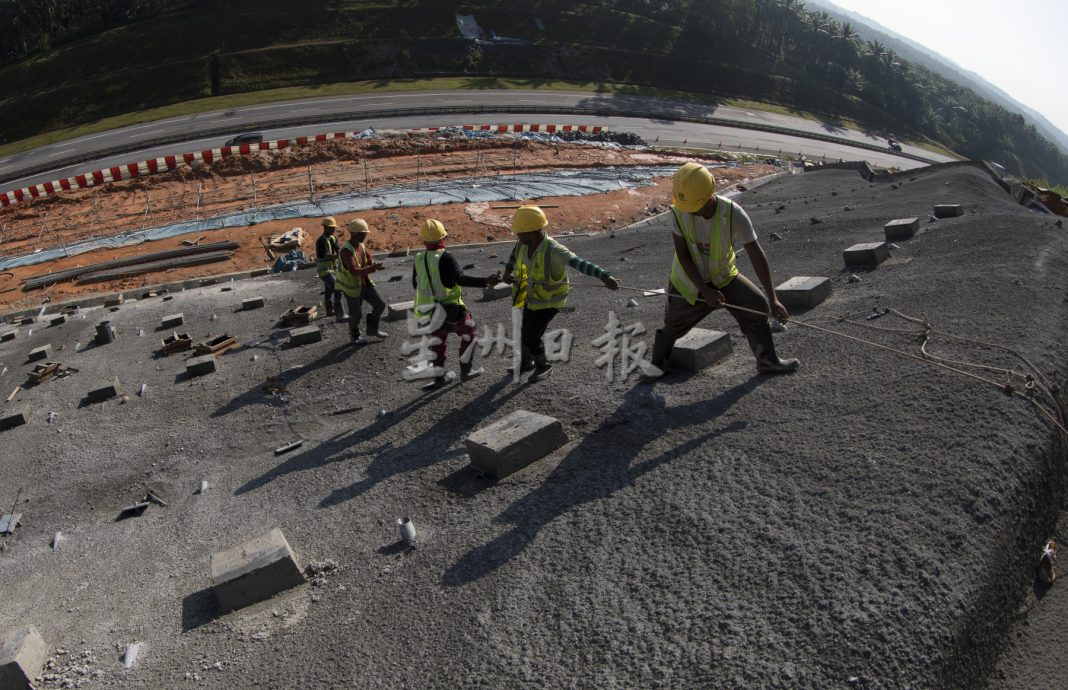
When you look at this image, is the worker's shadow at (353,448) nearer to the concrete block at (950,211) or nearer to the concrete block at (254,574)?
the concrete block at (254,574)

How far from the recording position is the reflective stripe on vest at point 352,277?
31.8ft

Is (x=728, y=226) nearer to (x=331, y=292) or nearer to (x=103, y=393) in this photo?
(x=331, y=292)

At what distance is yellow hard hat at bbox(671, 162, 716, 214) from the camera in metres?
5.45

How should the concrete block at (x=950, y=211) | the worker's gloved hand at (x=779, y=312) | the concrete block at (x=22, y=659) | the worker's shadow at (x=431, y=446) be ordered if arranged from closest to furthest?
the concrete block at (x=22, y=659)
the worker's gloved hand at (x=779, y=312)
the worker's shadow at (x=431, y=446)
the concrete block at (x=950, y=211)

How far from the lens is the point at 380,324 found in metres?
11.1

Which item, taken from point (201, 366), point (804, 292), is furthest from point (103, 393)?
point (804, 292)

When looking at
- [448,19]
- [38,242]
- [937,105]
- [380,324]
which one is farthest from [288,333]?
[937,105]

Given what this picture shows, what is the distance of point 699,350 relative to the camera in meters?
6.71

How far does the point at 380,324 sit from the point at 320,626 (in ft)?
23.6

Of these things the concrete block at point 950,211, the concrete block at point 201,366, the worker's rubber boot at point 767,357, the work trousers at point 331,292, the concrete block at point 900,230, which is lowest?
the concrete block at point 201,366

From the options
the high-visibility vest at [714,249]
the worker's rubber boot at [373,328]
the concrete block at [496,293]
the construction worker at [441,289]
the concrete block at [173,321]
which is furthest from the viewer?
the concrete block at [173,321]

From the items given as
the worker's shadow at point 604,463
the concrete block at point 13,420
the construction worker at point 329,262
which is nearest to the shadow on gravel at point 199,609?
the worker's shadow at point 604,463

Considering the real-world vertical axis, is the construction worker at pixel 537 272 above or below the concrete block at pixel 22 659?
above

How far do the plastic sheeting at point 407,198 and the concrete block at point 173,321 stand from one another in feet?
27.0
